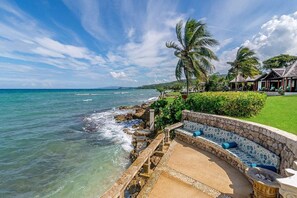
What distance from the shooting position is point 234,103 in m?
7.52

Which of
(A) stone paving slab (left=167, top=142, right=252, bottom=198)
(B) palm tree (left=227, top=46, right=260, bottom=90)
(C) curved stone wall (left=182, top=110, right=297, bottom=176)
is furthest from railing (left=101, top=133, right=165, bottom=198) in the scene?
(B) palm tree (left=227, top=46, right=260, bottom=90)

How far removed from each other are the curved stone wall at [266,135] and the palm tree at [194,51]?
6329 millimetres

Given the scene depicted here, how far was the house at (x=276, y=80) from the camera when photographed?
71.2ft

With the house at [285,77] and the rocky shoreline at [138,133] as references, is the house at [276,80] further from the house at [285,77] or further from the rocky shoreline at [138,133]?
the rocky shoreline at [138,133]

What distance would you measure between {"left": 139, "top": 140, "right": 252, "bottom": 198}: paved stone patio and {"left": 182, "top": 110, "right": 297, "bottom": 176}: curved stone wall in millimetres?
1148

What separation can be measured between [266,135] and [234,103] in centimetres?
294

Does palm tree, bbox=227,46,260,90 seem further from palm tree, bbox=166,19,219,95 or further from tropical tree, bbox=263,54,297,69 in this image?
tropical tree, bbox=263,54,297,69

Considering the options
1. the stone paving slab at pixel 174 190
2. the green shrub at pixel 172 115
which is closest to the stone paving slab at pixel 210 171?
the stone paving slab at pixel 174 190

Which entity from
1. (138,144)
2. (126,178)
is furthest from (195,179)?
(138,144)

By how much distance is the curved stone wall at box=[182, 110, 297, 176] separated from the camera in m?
3.70

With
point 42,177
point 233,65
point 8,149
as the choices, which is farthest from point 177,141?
point 233,65

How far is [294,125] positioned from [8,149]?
14969mm

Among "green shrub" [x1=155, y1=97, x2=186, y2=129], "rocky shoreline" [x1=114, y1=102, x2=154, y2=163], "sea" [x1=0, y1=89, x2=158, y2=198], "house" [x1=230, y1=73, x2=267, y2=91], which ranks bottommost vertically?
"sea" [x1=0, y1=89, x2=158, y2=198]

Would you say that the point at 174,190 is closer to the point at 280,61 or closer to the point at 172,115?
the point at 172,115
